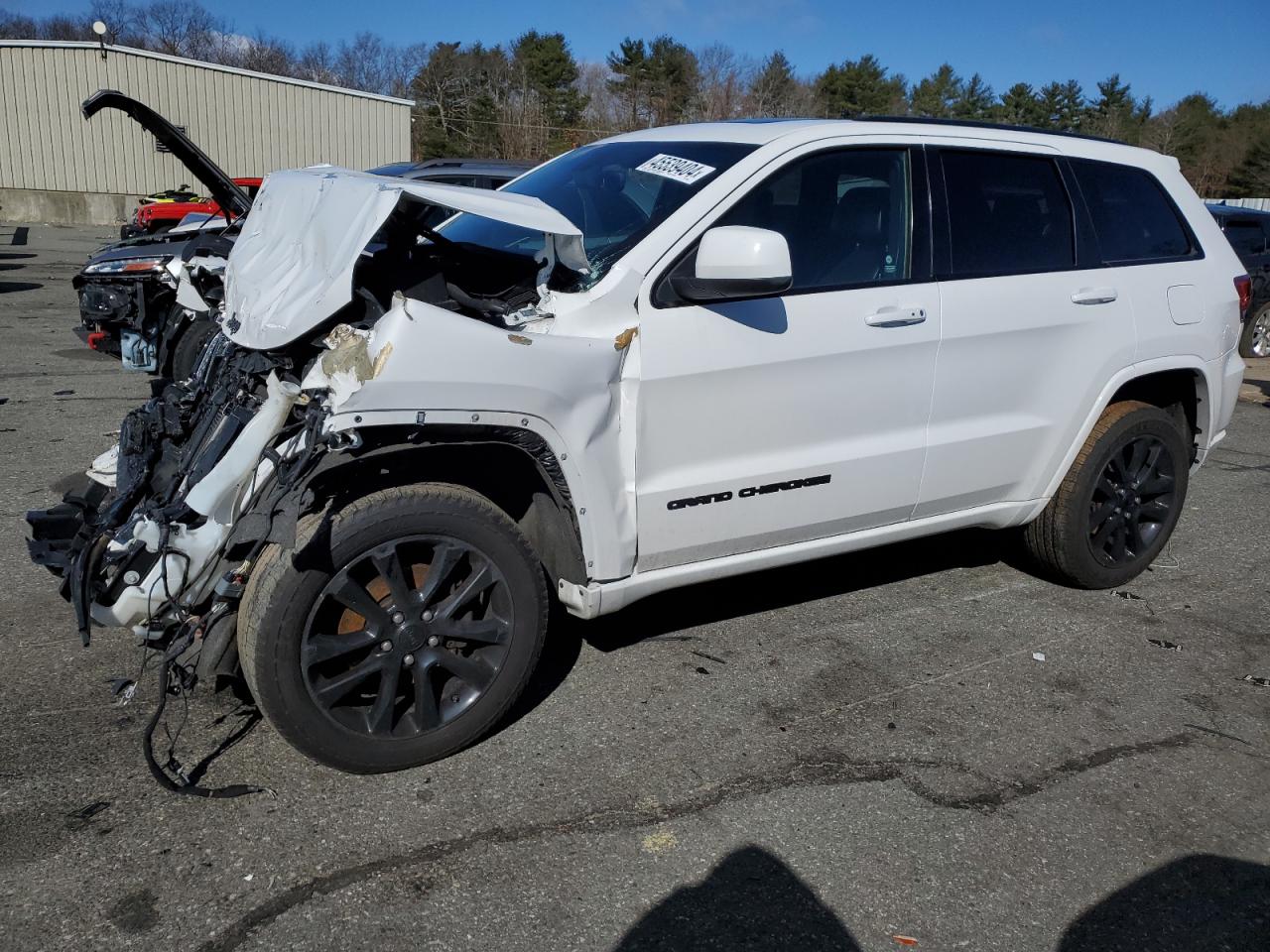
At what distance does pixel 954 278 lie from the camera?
3988mm

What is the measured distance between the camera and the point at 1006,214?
13.8 ft

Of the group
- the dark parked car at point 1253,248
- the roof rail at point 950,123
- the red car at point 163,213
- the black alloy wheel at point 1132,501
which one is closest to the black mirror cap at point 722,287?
the roof rail at point 950,123

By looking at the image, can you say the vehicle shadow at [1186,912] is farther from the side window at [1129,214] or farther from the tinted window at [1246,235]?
the tinted window at [1246,235]

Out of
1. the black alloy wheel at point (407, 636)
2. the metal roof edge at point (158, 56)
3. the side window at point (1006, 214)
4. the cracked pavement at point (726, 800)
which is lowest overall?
the cracked pavement at point (726, 800)

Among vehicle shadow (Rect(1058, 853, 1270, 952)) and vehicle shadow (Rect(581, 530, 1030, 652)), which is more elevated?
vehicle shadow (Rect(581, 530, 1030, 652))

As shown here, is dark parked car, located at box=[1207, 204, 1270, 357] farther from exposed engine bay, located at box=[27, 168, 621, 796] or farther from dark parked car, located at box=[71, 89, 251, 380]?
exposed engine bay, located at box=[27, 168, 621, 796]

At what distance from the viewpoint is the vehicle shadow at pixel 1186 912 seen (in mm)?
2664

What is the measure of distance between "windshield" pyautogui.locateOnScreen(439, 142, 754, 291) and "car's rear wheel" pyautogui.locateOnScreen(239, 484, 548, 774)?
92cm

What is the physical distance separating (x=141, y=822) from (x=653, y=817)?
1424mm

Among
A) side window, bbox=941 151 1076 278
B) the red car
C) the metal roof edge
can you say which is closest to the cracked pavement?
side window, bbox=941 151 1076 278

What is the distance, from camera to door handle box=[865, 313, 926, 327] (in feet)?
12.3

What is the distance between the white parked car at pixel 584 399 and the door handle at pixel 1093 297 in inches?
0.8

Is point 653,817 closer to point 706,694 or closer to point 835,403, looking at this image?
point 706,694

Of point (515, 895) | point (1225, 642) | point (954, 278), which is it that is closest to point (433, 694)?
point (515, 895)
